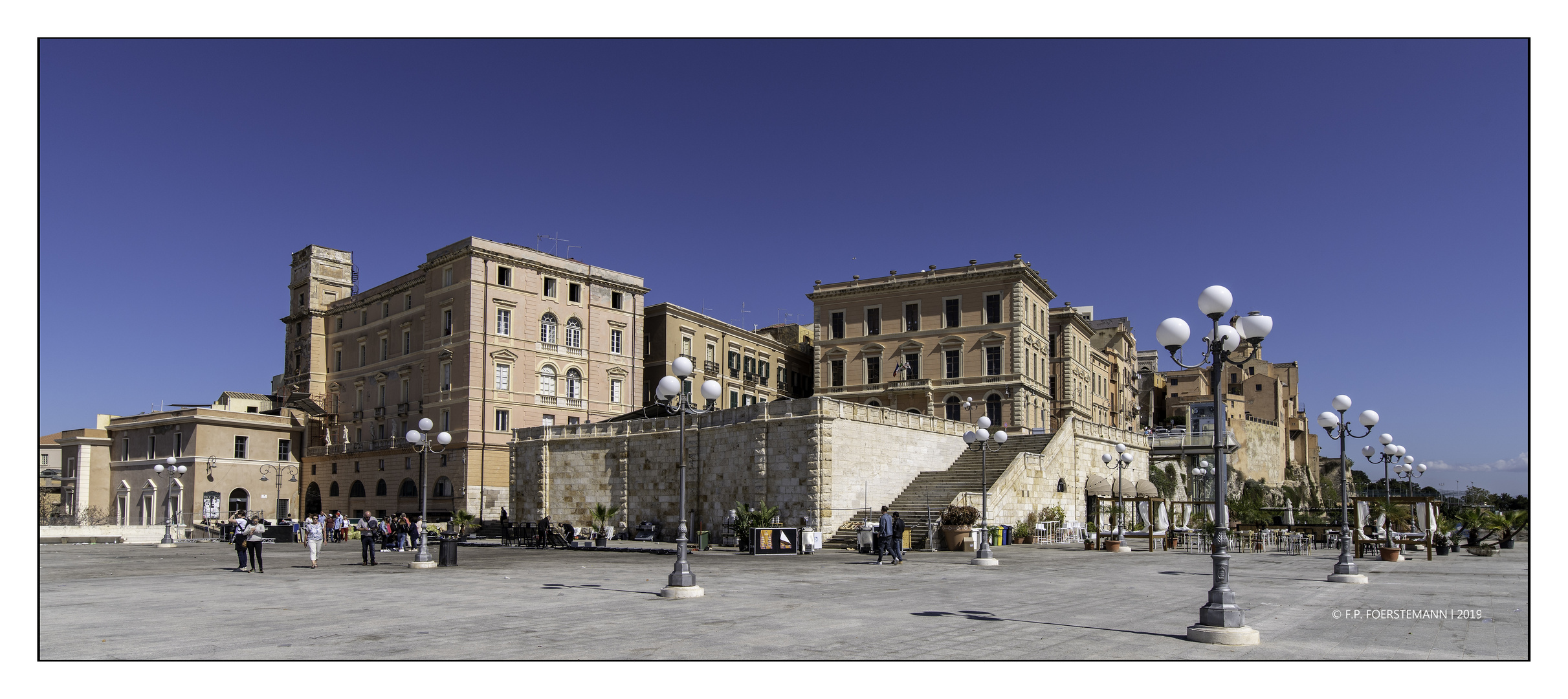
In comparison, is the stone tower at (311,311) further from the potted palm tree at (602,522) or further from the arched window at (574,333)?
the potted palm tree at (602,522)

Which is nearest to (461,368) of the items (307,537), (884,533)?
(307,537)

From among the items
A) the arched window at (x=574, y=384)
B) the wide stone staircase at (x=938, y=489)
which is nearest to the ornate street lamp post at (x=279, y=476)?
the arched window at (x=574, y=384)

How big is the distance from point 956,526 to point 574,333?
104ft

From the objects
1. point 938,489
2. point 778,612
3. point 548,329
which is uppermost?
point 548,329

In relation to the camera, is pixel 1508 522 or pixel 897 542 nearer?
pixel 897 542

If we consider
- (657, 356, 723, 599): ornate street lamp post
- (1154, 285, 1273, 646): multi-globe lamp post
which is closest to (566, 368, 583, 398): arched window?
(657, 356, 723, 599): ornate street lamp post

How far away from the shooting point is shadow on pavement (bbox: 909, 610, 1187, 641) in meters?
10.1

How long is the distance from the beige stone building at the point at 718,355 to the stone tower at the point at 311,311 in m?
21.1

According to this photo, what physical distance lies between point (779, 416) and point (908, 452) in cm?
559

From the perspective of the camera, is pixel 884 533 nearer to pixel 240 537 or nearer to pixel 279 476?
pixel 240 537

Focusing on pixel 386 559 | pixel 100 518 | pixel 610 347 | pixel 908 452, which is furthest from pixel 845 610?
pixel 100 518

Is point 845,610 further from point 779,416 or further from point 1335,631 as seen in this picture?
point 779,416

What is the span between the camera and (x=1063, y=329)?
59469mm

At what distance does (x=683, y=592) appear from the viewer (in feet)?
46.8
